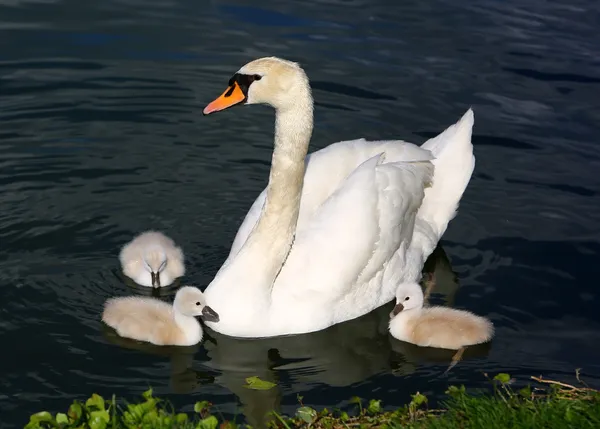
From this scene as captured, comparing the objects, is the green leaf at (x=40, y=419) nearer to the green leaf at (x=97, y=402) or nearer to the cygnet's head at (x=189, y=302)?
the green leaf at (x=97, y=402)

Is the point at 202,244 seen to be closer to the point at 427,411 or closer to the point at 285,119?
the point at 285,119

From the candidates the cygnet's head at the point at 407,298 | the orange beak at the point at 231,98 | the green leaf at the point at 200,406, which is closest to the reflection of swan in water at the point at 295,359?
the cygnet's head at the point at 407,298

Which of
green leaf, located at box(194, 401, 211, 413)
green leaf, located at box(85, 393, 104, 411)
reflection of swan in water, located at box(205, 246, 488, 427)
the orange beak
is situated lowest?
reflection of swan in water, located at box(205, 246, 488, 427)

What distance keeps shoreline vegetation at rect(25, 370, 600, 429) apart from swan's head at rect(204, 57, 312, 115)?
2134 millimetres

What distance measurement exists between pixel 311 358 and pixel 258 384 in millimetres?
627

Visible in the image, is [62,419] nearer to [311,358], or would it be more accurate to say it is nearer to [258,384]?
[258,384]

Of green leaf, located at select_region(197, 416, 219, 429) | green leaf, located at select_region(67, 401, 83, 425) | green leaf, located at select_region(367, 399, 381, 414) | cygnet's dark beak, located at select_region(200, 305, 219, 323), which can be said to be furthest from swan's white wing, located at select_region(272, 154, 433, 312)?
green leaf, located at select_region(67, 401, 83, 425)

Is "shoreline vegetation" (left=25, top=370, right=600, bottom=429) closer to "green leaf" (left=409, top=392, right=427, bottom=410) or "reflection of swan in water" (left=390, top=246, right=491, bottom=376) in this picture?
"green leaf" (left=409, top=392, right=427, bottom=410)

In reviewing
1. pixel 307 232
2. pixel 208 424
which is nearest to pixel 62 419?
pixel 208 424

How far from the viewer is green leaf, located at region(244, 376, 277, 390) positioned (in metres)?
7.64

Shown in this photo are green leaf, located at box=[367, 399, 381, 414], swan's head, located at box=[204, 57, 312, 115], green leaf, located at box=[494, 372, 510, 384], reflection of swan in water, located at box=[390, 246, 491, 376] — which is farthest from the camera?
reflection of swan in water, located at box=[390, 246, 491, 376]

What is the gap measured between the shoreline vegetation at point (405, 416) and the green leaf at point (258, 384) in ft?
1.50

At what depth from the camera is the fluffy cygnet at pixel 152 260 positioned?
28.5 feet

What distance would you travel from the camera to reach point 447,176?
33.7 ft
